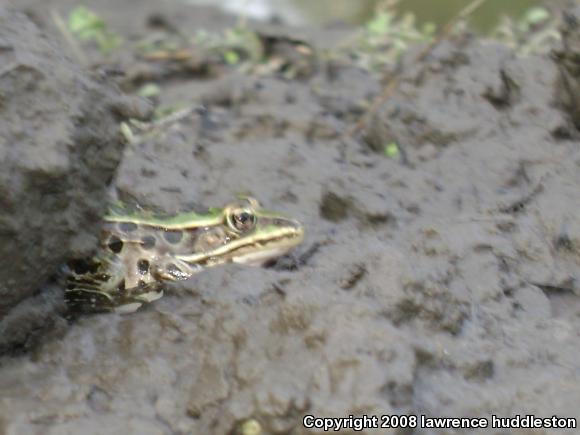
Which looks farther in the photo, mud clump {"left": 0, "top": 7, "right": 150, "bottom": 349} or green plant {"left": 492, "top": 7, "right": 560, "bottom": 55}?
green plant {"left": 492, "top": 7, "right": 560, "bottom": 55}

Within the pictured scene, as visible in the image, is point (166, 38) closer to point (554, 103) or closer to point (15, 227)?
point (554, 103)

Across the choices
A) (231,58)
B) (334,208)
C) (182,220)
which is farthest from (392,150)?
(231,58)

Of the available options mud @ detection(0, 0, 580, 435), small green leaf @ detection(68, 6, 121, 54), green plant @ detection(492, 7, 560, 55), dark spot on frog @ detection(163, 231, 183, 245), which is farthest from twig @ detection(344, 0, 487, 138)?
small green leaf @ detection(68, 6, 121, 54)

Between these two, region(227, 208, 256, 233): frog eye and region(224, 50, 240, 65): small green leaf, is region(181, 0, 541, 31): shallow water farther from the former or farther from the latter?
region(227, 208, 256, 233): frog eye

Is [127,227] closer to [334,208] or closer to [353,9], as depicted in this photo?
[334,208]

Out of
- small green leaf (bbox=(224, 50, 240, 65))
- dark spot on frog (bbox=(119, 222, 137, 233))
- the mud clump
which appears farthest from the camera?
small green leaf (bbox=(224, 50, 240, 65))

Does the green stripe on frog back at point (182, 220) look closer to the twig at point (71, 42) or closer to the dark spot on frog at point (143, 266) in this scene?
the dark spot on frog at point (143, 266)

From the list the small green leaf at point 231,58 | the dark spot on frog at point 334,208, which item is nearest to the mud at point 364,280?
the dark spot on frog at point 334,208
